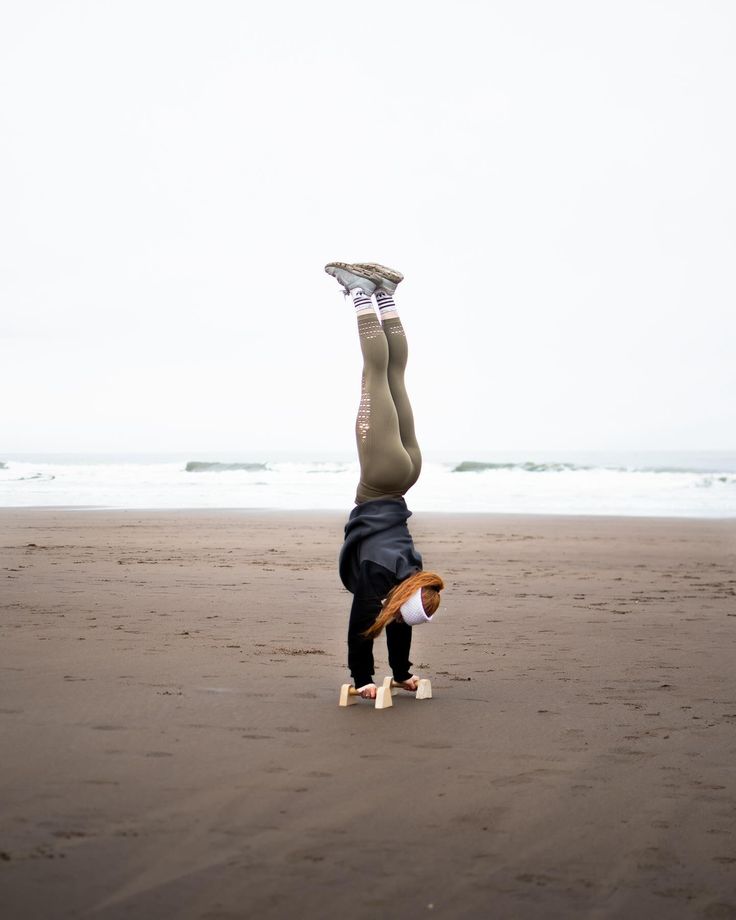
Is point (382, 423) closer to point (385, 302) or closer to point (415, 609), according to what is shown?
point (385, 302)

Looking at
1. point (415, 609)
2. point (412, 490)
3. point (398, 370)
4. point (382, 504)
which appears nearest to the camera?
point (415, 609)

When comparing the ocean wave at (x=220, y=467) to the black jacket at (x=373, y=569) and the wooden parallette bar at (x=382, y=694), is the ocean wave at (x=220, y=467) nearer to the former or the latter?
the black jacket at (x=373, y=569)

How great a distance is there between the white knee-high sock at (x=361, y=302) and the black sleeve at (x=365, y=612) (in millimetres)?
1593

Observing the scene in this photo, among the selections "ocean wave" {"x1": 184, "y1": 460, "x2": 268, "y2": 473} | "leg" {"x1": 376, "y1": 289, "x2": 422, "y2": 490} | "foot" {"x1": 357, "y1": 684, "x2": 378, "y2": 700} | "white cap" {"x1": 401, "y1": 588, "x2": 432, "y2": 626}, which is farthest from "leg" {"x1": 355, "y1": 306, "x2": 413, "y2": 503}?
"ocean wave" {"x1": 184, "y1": 460, "x2": 268, "y2": 473}

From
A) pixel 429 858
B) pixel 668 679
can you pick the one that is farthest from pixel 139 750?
pixel 668 679

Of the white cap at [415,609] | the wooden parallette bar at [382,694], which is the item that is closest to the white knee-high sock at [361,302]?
the white cap at [415,609]

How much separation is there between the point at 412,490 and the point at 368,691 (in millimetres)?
30018

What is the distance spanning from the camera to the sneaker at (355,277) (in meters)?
6.20

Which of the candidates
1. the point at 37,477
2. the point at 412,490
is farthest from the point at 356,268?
the point at 37,477

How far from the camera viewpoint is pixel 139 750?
15.3 feet

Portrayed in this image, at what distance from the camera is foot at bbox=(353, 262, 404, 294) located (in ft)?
20.4

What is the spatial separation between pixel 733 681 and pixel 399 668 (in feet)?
7.64

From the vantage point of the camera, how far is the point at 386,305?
6312 mm

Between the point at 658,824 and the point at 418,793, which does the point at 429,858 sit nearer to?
the point at 418,793
